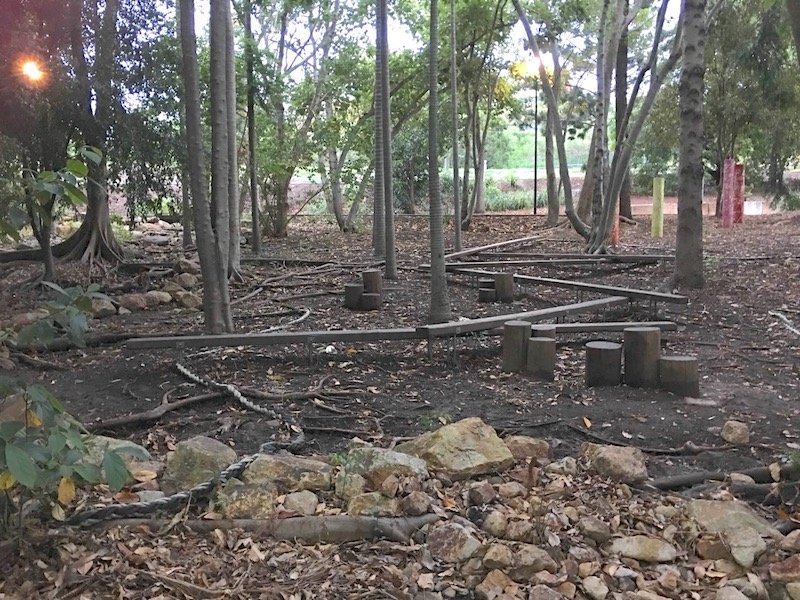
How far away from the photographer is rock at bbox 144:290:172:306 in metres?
8.95

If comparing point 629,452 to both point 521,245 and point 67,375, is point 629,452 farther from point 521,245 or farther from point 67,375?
point 521,245

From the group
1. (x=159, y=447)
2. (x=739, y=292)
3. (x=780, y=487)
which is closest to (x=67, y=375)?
(x=159, y=447)

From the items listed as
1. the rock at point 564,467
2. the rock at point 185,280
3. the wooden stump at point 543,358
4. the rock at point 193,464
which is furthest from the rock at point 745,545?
the rock at point 185,280

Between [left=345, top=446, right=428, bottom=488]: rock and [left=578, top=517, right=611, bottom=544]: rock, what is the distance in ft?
2.26

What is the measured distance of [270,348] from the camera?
6.35m

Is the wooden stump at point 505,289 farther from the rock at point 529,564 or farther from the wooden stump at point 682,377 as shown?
the rock at point 529,564

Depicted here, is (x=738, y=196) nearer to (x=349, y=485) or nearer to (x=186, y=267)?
(x=186, y=267)

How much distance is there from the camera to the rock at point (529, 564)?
2.50m

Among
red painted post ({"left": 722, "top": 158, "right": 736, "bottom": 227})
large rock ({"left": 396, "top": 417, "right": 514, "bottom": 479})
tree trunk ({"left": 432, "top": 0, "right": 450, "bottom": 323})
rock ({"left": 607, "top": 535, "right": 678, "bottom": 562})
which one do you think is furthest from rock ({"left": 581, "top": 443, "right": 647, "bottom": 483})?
red painted post ({"left": 722, "top": 158, "right": 736, "bottom": 227})

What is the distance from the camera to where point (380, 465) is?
3062mm

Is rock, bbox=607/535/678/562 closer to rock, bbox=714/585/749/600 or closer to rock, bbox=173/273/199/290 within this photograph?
rock, bbox=714/585/749/600

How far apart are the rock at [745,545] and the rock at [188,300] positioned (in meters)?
7.22

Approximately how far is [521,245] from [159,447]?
11559 mm

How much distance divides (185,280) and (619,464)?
7.93m
